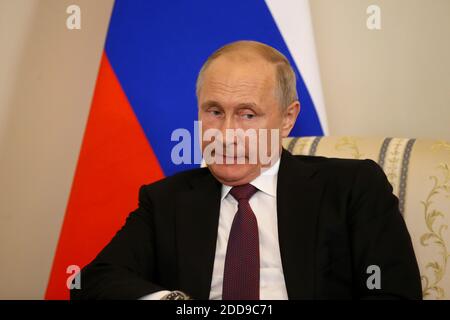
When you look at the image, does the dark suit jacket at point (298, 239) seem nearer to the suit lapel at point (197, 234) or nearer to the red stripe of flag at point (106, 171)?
the suit lapel at point (197, 234)

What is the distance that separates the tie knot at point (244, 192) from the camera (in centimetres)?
183

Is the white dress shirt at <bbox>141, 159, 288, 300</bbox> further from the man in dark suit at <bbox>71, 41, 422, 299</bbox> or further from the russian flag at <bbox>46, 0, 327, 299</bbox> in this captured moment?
the russian flag at <bbox>46, 0, 327, 299</bbox>

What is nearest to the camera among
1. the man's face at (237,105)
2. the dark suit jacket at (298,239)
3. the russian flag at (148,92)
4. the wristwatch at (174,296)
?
the wristwatch at (174,296)

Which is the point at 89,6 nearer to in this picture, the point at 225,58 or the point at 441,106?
the point at 225,58

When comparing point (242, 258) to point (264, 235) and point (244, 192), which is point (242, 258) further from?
point (244, 192)

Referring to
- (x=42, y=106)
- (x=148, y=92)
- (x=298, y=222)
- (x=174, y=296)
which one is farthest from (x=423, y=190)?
(x=42, y=106)

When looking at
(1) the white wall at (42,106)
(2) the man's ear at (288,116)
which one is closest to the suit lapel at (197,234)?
(2) the man's ear at (288,116)

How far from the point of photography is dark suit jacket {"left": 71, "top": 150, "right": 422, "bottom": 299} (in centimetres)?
166

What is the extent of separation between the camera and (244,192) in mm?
1835

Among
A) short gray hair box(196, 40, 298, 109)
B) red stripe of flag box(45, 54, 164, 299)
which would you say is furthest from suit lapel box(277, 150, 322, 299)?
red stripe of flag box(45, 54, 164, 299)

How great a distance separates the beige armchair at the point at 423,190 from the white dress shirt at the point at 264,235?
1.17 ft

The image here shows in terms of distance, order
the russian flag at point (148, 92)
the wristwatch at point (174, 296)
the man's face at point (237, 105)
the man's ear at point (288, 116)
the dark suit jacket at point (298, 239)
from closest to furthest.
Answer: the wristwatch at point (174, 296) → the dark suit jacket at point (298, 239) → the man's face at point (237, 105) → the man's ear at point (288, 116) → the russian flag at point (148, 92)

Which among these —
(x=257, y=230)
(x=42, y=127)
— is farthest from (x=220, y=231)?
(x=42, y=127)

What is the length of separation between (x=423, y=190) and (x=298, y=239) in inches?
18.6
